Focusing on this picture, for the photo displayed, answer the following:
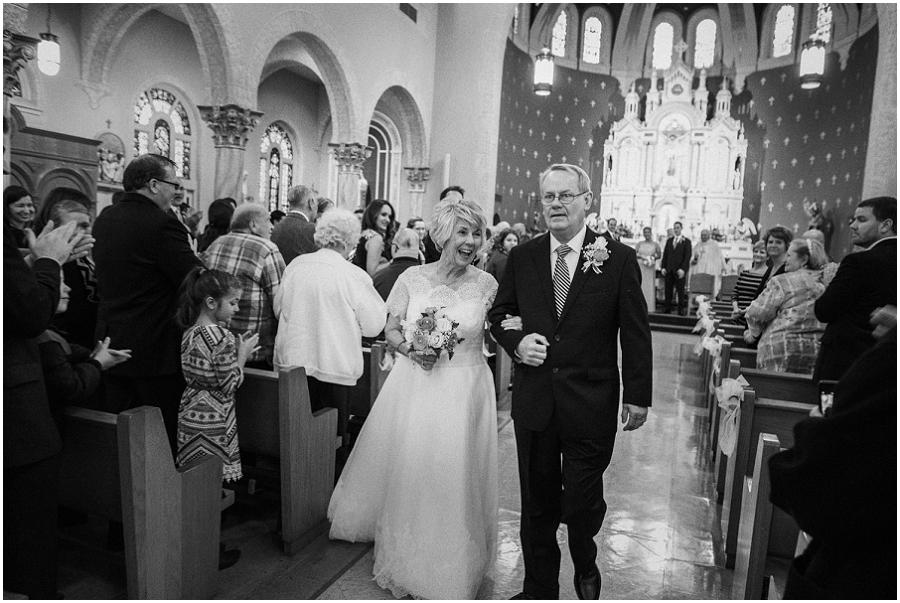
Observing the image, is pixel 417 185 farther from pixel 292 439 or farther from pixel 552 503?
pixel 552 503

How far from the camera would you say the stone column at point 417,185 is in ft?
49.2

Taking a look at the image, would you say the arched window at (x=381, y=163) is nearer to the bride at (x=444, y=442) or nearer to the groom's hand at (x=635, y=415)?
the bride at (x=444, y=442)

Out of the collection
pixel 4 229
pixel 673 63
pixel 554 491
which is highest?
pixel 673 63

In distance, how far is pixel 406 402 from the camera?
2.92 metres

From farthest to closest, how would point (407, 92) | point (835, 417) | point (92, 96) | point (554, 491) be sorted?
point (407, 92), point (92, 96), point (554, 491), point (835, 417)

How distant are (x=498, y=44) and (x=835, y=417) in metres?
14.8

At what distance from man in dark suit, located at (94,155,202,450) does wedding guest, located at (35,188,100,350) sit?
0.48 meters

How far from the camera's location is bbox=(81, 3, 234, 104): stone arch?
28.8ft

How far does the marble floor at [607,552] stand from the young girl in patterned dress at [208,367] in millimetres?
497

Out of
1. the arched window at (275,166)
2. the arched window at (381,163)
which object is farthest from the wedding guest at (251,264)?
the arched window at (381,163)

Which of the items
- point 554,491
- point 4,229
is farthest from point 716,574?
point 4,229

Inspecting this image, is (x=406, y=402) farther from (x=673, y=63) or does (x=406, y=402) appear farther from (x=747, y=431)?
(x=673, y=63)

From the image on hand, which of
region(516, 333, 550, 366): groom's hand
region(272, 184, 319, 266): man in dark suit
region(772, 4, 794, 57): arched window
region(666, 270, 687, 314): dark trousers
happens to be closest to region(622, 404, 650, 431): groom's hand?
region(516, 333, 550, 366): groom's hand

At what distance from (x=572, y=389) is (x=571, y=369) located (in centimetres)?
7
